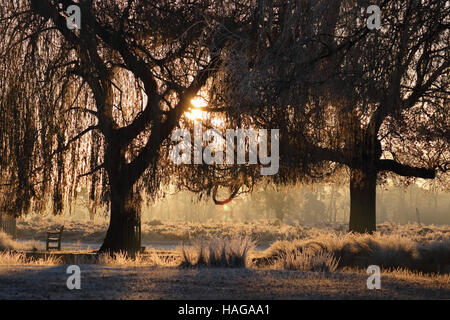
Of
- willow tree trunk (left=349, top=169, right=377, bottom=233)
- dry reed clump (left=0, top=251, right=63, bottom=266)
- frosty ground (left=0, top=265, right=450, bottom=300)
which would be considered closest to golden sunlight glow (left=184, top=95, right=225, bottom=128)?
dry reed clump (left=0, top=251, right=63, bottom=266)

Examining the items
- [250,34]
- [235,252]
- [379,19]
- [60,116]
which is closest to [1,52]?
[60,116]

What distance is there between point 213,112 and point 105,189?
3151 millimetres

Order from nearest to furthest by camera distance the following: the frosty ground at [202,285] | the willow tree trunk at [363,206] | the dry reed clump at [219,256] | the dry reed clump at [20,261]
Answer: the frosty ground at [202,285] → the dry reed clump at [219,256] → the dry reed clump at [20,261] → the willow tree trunk at [363,206]

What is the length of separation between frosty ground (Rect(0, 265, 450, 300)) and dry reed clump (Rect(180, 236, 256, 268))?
1242 millimetres

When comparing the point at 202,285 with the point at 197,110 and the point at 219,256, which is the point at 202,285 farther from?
the point at 197,110

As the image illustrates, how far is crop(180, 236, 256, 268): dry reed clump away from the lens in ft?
33.0

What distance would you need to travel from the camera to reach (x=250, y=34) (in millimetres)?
10633

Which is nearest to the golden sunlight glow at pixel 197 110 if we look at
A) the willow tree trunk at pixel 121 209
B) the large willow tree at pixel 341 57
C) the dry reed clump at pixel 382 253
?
the willow tree trunk at pixel 121 209

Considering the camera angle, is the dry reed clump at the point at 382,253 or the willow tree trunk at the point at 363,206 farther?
the willow tree trunk at the point at 363,206

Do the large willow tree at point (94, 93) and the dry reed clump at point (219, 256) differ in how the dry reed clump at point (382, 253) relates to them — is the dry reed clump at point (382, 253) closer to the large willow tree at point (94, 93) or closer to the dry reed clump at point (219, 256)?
the dry reed clump at point (219, 256)

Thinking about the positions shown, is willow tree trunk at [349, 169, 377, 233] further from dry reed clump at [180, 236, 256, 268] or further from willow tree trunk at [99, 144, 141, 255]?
dry reed clump at [180, 236, 256, 268]

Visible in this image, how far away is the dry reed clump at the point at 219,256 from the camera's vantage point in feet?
33.0

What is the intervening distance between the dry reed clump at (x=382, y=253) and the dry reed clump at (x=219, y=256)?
3264mm

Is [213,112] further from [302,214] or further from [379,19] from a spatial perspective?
[302,214]
